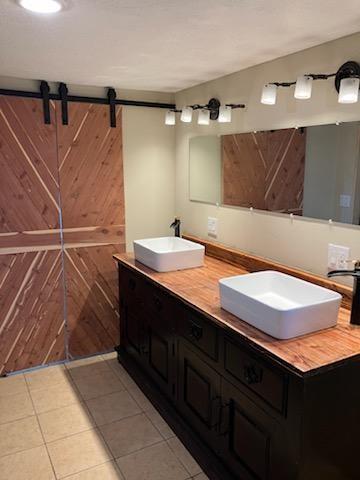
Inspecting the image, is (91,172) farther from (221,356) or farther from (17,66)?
(221,356)

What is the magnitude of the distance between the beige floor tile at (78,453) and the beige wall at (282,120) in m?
1.51

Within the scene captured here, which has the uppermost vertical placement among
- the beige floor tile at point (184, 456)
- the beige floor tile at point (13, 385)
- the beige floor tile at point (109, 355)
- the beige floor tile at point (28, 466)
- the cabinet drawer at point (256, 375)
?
the cabinet drawer at point (256, 375)

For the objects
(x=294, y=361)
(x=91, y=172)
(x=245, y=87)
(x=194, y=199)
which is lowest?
(x=294, y=361)

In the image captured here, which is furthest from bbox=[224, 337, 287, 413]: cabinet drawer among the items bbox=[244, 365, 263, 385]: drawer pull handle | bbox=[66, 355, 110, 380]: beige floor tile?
bbox=[66, 355, 110, 380]: beige floor tile

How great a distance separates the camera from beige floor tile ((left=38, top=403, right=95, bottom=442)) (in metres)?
2.44

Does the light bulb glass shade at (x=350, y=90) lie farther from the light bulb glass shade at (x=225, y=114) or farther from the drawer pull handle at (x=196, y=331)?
Answer: the drawer pull handle at (x=196, y=331)

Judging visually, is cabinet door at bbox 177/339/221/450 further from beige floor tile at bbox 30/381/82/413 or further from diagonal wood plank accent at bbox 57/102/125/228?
diagonal wood plank accent at bbox 57/102/125/228

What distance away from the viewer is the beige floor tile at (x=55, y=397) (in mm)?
2709

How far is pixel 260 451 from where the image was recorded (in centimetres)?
168

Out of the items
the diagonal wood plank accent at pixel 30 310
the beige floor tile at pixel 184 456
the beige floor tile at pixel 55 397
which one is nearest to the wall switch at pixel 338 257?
the beige floor tile at pixel 184 456

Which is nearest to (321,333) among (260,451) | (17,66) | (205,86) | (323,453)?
(323,453)

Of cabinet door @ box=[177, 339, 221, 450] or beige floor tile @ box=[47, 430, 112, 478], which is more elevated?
cabinet door @ box=[177, 339, 221, 450]

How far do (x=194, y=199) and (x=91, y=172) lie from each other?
85 cm

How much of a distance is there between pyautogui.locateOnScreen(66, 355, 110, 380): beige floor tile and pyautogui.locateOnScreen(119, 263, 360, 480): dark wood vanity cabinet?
0.79m
